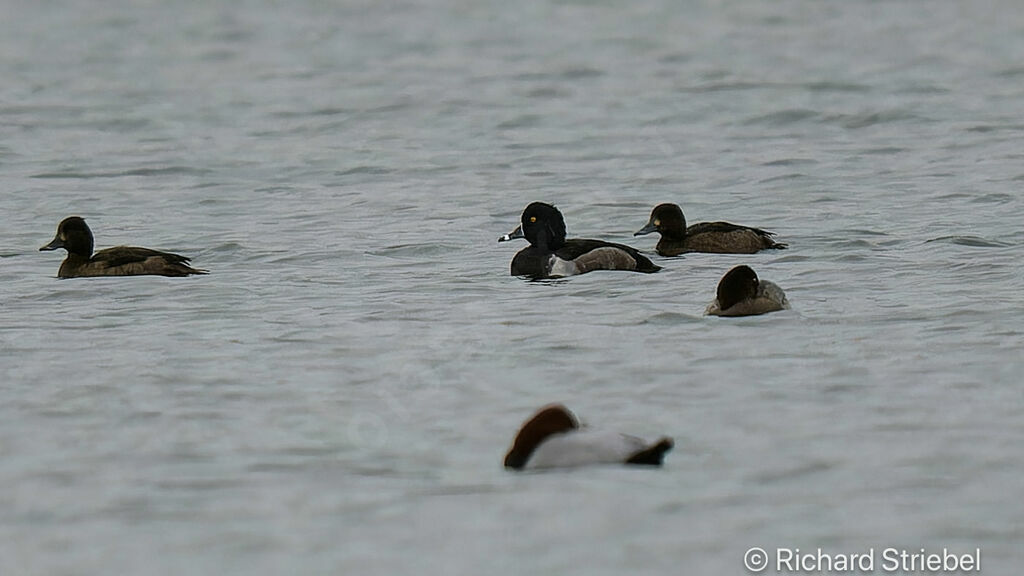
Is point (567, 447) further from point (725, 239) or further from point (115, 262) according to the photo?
point (725, 239)

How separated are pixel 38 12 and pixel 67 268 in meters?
32.8

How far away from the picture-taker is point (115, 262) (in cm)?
1591

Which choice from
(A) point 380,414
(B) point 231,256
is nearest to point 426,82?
(B) point 231,256

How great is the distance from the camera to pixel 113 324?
13789 millimetres

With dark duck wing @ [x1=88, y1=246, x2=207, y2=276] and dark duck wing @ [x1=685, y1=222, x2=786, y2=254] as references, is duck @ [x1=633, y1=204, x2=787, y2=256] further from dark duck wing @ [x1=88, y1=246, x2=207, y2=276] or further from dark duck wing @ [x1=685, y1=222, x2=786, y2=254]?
dark duck wing @ [x1=88, y1=246, x2=207, y2=276]

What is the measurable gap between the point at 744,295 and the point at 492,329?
5.86 feet

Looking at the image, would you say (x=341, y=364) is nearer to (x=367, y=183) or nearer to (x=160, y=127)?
(x=367, y=183)

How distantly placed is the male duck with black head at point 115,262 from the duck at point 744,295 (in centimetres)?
498

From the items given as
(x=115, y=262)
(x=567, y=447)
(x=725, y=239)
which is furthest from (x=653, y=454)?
(x=115, y=262)

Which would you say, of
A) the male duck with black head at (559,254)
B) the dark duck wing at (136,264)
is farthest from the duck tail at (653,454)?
the dark duck wing at (136,264)

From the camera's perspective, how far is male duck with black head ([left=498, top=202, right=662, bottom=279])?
51.5 ft

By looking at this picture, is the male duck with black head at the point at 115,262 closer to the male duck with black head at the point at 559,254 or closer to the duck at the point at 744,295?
the male duck with black head at the point at 559,254

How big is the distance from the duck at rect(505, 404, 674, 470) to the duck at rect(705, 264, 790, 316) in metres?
4.09

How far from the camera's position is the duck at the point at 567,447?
905cm
